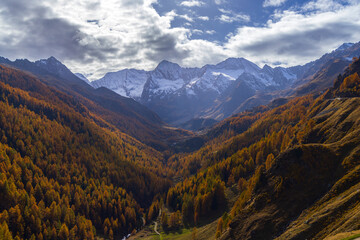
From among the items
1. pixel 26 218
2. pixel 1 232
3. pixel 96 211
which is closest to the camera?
pixel 1 232

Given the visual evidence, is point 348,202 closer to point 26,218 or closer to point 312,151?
point 312,151

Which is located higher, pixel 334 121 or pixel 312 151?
pixel 334 121

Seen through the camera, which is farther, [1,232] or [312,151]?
[1,232]

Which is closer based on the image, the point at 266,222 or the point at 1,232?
the point at 266,222

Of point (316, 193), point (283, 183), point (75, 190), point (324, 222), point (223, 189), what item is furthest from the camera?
point (75, 190)

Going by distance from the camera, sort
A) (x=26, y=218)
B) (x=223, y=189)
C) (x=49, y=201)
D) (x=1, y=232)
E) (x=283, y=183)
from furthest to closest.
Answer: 1. (x=49, y=201)
2. (x=223, y=189)
3. (x=26, y=218)
4. (x=1, y=232)
5. (x=283, y=183)

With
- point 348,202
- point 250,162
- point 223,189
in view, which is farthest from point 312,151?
point 250,162

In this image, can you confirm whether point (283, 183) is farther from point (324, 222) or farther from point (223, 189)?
point (223, 189)

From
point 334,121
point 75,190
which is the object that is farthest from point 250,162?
point 75,190

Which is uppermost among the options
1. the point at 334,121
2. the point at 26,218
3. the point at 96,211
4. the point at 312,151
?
the point at 334,121
